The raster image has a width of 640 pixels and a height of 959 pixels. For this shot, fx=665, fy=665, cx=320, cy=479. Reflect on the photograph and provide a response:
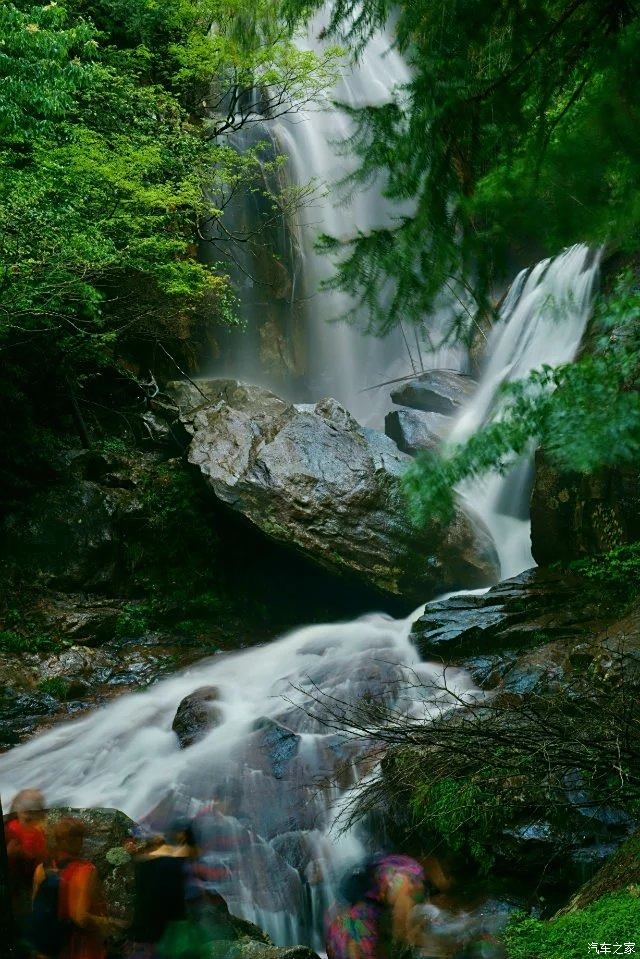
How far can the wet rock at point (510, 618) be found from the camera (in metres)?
6.95

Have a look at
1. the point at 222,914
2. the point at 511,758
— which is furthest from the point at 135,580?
the point at 511,758

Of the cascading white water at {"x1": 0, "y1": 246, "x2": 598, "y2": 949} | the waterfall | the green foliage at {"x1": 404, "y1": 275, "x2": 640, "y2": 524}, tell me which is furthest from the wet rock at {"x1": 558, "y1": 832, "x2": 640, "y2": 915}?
the waterfall

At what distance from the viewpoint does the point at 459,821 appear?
425 centimetres

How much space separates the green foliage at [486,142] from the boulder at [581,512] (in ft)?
12.5

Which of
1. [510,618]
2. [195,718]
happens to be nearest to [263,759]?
[195,718]

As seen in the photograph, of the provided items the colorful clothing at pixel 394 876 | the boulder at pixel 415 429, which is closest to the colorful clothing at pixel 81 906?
the colorful clothing at pixel 394 876

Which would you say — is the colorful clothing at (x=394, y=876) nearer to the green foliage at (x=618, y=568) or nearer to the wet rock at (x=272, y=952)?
the wet rock at (x=272, y=952)

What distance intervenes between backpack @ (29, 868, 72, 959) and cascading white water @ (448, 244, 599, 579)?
6.11m

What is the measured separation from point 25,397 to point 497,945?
9082 mm

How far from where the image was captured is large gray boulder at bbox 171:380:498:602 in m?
9.36

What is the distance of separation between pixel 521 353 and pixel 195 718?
821 cm

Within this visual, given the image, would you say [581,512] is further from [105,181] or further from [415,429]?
[105,181]

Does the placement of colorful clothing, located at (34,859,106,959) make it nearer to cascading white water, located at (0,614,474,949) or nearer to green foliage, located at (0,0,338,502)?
cascading white water, located at (0,614,474,949)

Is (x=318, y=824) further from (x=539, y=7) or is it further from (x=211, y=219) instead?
(x=211, y=219)
